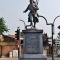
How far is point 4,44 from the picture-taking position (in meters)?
70.1

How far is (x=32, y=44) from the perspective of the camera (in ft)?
68.8

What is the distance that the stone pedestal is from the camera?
20.9 m

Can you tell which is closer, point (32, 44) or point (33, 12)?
point (32, 44)

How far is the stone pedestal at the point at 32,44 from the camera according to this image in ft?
68.6

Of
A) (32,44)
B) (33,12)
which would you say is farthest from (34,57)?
(33,12)

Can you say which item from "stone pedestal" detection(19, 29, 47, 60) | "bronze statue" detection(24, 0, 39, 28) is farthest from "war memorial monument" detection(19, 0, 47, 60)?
"bronze statue" detection(24, 0, 39, 28)

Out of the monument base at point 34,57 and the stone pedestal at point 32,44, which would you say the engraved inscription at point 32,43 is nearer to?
the stone pedestal at point 32,44

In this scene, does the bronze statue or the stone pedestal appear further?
the bronze statue

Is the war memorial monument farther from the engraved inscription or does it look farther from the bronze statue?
the bronze statue

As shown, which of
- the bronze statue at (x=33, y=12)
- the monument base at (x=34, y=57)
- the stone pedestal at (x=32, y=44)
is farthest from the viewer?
the bronze statue at (x=33, y=12)

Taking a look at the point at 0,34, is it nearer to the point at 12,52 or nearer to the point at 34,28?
the point at 12,52

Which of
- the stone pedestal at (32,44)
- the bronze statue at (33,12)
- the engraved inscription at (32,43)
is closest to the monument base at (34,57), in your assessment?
the stone pedestal at (32,44)

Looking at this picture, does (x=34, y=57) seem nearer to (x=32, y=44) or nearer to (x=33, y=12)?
(x=32, y=44)

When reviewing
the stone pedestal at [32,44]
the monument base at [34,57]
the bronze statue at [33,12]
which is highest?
the bronze statue at [33,12]
